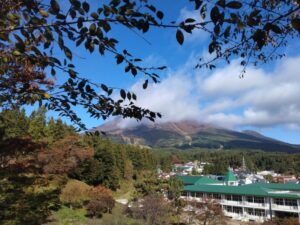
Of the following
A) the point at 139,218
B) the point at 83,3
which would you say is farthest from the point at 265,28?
the point at 139,218

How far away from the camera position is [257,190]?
34.6 m

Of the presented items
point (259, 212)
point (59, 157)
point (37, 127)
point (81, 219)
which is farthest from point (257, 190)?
point (59, 157)

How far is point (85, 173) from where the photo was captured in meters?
35.6

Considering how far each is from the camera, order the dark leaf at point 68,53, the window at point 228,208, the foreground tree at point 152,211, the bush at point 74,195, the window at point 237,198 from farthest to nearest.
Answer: the window at point 228,208
the window at point 237,198
the bush at point 74,195
the foreground tree at point 152,211
the dark leaf at point 68,53

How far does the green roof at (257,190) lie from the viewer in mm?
32294

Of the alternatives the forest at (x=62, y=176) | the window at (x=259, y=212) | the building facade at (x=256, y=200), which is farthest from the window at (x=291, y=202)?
the forest at (x=62, y=176)

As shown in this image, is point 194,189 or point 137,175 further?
point 137,175

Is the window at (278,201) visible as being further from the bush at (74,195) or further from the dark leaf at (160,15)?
the dark leaf at (160,15)

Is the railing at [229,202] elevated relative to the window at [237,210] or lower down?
elevated

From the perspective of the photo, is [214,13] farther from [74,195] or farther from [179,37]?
[74,195]

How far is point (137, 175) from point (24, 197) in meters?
39.2

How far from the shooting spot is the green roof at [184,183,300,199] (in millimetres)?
32294

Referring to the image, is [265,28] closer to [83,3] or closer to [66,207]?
[83,3]

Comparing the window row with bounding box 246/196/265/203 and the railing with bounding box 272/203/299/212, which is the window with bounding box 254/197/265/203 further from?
the railing with bounding box 272/203/299/212
